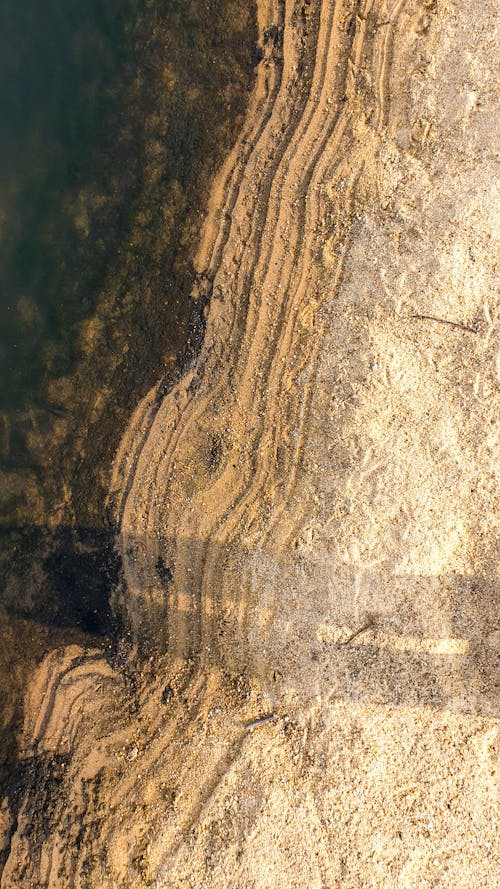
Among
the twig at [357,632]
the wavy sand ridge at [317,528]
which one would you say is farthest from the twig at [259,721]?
the twig at [357,632]

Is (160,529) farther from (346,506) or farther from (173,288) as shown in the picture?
(173,288)

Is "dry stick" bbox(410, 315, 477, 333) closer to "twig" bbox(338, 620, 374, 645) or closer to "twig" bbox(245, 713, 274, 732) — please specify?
"twig" bbox(338, 620, 374, 645)

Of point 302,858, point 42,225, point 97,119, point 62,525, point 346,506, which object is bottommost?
point 302,858

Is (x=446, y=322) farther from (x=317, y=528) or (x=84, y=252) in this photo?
(x=84, y=252)

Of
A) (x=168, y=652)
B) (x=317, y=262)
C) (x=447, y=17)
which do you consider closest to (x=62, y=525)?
(x=168, y=652)

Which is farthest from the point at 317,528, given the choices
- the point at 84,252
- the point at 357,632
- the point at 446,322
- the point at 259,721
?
the point at 84,252

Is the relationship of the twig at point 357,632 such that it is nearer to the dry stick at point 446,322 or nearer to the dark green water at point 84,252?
the dark green water at point 84,252
